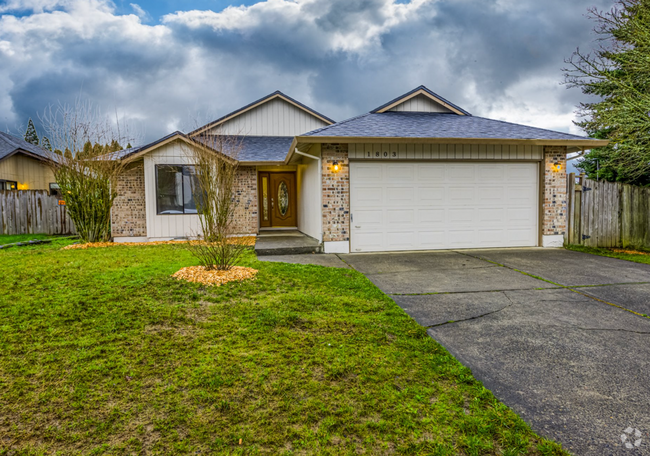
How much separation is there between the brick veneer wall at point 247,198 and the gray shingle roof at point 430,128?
452 cm

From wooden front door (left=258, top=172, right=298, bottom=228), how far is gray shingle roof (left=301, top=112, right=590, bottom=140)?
5144 millimetres

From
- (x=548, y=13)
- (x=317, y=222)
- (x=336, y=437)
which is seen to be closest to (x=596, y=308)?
(x=336, y=437)

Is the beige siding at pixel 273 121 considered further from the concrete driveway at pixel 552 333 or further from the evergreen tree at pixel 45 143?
the concrete driveway at pixel 552 333

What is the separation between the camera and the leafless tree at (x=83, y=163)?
10195mm

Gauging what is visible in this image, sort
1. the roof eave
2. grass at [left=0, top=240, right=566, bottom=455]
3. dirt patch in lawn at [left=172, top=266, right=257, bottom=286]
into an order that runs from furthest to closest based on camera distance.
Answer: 1. the roof eave
2. dirt patch in lawn at [left=172, top=266, right=257, bottom=286]
3. grass at [left=0, top=240, right=566, bottom=455]

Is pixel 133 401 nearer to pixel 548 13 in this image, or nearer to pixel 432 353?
pixel 432 353

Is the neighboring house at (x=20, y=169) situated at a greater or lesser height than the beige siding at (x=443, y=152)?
greater

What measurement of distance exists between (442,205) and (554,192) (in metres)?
3.01

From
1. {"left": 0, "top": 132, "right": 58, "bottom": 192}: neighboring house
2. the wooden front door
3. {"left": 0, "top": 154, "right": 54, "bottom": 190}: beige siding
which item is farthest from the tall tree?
{"left": 0, "top": 154, "right": 54, "bottom": 190}: beige siding

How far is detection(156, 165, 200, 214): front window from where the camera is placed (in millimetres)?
11570

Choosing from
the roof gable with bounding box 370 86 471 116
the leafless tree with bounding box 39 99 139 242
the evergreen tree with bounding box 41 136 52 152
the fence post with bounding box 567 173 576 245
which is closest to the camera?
the fence post with bounding box 567 173 576 245

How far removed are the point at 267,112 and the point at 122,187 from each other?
6857mm

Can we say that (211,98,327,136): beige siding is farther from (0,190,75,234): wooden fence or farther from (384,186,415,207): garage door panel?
(384,186,415,207): garage door panel

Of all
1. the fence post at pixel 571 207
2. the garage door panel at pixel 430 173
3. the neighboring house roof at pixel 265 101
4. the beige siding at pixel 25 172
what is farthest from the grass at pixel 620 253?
the beige siding at pixel 25 172
